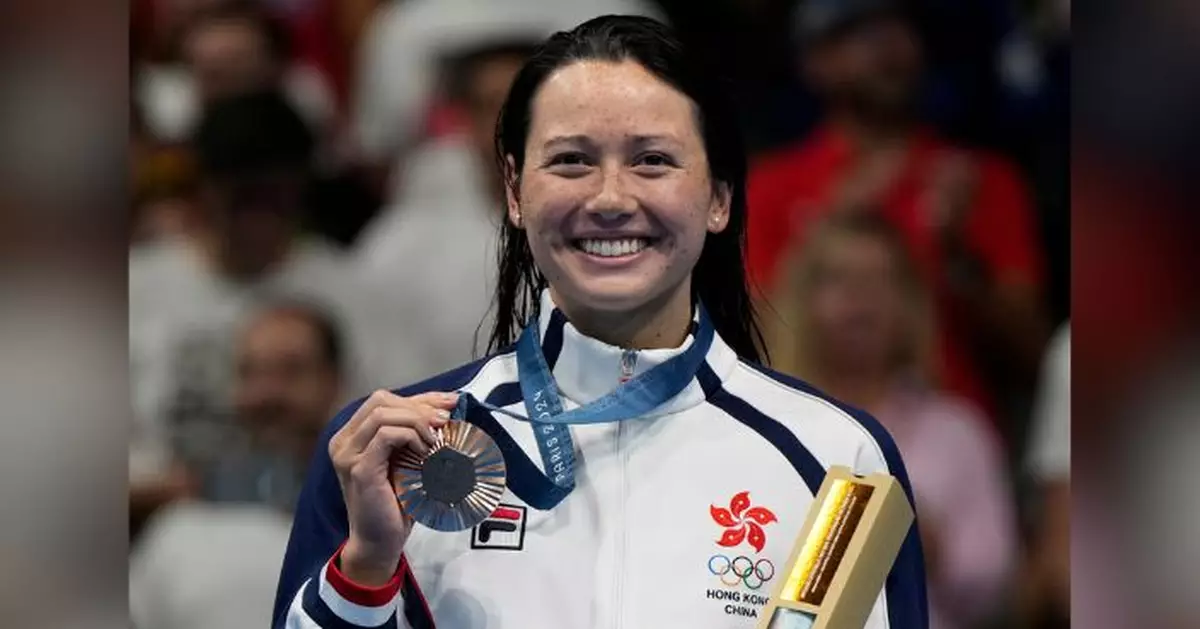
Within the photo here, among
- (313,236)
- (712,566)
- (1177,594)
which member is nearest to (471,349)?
(313,236)

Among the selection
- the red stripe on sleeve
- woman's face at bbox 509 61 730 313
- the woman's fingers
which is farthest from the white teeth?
the red stripe on sleeve

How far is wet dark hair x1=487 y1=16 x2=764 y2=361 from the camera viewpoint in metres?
1.99

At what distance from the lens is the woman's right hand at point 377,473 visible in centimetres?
176

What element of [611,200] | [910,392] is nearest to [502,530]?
[611,200]

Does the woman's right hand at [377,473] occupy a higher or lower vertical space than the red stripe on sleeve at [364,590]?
higher

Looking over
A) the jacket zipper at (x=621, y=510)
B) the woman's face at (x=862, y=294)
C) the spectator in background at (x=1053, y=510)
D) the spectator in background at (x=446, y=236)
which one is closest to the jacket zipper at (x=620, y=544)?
the jacket zipper at (x=621, y=510)

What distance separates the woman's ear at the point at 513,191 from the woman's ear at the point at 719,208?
8.0 inches

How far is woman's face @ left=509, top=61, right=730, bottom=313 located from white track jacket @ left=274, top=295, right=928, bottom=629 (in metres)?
0.08

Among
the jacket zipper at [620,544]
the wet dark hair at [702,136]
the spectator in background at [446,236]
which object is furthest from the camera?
the spectator in background at [446,236]

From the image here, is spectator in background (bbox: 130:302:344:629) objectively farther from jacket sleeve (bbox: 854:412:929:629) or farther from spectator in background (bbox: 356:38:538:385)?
jacket sleeve (bbox: 854:412:929:629)

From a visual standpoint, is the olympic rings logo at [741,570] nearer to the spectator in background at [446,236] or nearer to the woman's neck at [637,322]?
the woman's neck at [637,322]

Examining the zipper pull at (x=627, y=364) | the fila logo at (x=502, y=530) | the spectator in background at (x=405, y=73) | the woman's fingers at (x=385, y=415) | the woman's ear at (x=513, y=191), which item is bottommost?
the fila logo at (x=502, y=530)

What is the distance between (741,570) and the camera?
1.90 meters

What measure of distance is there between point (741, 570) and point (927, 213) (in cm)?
92
